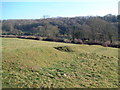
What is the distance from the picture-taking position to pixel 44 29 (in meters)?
39.8

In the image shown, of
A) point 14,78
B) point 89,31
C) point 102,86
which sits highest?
point 89,31

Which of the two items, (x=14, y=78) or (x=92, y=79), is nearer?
(x=14, y=78)

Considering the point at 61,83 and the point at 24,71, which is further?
the point at 24,71

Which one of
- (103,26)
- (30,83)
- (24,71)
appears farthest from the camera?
(103,26)

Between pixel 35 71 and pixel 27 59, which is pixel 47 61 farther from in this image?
pixel 35 71

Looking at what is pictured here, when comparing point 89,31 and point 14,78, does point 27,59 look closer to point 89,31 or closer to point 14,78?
point 14,78

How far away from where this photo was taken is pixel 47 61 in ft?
30.2

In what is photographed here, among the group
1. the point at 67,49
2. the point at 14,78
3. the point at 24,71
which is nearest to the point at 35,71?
the point at 24,71

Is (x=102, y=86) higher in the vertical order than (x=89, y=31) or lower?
lower

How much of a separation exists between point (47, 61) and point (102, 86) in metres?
4.13

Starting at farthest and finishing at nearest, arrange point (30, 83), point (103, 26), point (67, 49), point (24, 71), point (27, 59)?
point (103, 26) < point (67, 49) < point (27, 59) < point (24, 71) < point (30, 83)

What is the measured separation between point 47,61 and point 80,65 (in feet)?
7.58

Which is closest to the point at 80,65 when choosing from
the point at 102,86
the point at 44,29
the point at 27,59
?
the point at 102,86

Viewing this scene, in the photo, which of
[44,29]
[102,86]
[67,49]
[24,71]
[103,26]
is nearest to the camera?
[102,86]
